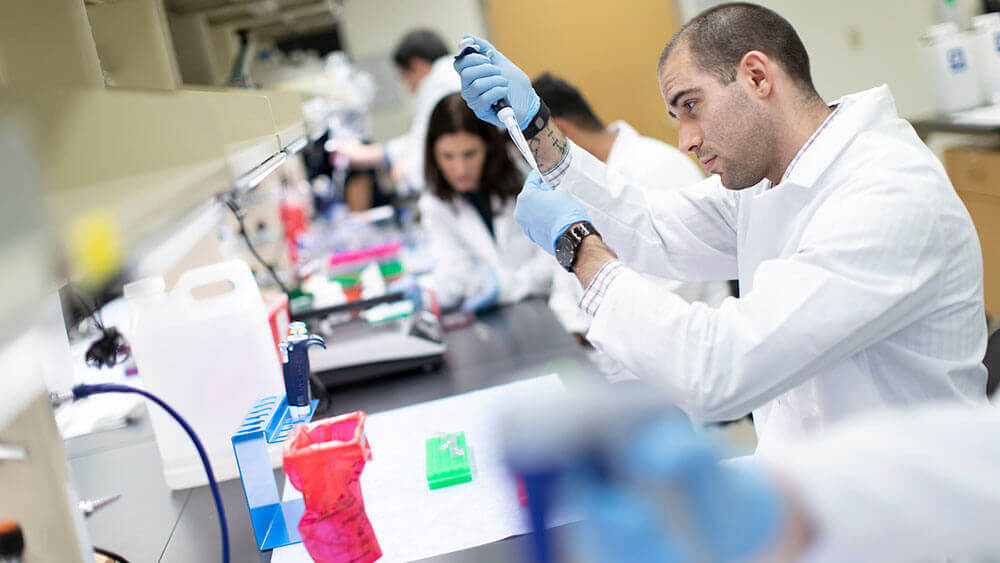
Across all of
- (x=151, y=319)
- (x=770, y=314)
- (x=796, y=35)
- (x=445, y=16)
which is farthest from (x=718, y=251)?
(x=445, y=16)

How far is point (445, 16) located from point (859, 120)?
445 cm

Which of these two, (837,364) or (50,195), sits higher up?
(50,195)

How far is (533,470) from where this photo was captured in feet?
2.53

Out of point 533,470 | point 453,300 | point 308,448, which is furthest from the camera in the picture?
point 453,300

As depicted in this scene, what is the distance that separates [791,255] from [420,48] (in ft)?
10.8

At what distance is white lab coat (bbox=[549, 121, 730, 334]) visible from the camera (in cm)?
244

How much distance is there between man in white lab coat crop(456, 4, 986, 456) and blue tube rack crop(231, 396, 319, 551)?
55 cm

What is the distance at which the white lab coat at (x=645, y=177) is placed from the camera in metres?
2.44

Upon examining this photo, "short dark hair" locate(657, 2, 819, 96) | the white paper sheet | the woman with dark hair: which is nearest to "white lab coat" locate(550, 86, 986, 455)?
"short dark hair" locate(657, 2, 819, 96)

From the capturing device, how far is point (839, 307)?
1.03 m

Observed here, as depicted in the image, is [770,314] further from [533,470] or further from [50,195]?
[50,195]

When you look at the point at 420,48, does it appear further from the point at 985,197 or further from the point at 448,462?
the point at 448,462

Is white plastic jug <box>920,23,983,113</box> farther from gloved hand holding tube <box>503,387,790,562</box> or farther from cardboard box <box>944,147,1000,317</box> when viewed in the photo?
gloved hand holding tube <box>503,387,790,562</box>

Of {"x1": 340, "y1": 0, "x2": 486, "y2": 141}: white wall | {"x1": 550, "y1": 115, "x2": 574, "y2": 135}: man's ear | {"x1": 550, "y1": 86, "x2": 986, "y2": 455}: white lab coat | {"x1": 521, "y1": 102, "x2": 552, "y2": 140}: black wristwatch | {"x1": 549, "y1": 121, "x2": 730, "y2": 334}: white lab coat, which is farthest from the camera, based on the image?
{"x1": 340, "y1": 0, "x2": 486, "y2": 141}: white wall
